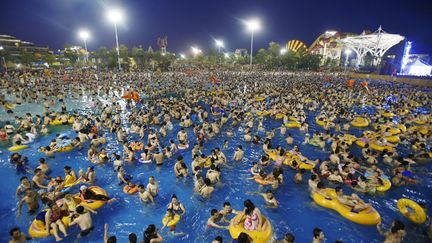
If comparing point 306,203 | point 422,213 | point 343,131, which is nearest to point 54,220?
point 306,203

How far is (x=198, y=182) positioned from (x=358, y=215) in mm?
4798

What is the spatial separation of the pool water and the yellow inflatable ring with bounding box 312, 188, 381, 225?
0.14 m

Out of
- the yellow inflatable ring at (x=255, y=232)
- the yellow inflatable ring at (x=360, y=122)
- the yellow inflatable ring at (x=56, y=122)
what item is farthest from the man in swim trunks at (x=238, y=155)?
the yellow inflatable ring at (x=56, y=122)

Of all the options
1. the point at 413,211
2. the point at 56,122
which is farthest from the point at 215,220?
the point at 56,122

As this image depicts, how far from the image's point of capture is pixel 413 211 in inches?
284

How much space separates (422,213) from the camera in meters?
6.94

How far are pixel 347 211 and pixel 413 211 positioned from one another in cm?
196

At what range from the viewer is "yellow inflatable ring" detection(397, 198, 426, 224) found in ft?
22.7

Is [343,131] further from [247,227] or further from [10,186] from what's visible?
[10,186]

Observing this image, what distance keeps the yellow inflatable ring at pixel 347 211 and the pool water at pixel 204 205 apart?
140 mm

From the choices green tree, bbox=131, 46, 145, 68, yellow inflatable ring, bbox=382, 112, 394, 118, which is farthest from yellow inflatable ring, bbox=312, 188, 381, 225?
green tree, bbox=131, 46, 145, 68

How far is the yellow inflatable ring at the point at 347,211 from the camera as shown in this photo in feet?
22.6

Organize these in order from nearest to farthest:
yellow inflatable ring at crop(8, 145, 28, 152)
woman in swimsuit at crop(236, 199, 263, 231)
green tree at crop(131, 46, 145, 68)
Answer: woman in swimsuit at crop(236, 199, 263, 231) < yellow inflatable ring at crop(8, 145, 28, 152) < green tree at crop(131, 46, 145, 68)

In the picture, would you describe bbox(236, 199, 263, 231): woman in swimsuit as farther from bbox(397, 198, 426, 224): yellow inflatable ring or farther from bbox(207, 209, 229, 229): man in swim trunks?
bbox(397, 198, 426, 224): yellow inflatable ring
